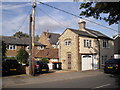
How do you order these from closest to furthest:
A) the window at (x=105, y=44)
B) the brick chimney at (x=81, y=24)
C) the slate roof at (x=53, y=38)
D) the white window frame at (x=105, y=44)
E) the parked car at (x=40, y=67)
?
the parked car at (x=40, y=67) < the white window frame at (x=105, y=44) < the window at (x=105, y=44) < the brick chimney at (x=81, y=24) < the slate roof at (x=53, y=38)

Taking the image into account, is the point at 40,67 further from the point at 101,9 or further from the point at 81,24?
the point at 81,24

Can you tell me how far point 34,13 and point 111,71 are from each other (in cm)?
1101

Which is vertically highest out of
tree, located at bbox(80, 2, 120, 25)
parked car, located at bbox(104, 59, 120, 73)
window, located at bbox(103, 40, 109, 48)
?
tree, located at bbox(80, 2, 120, 25)

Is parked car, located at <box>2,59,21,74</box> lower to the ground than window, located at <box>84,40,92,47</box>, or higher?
lower

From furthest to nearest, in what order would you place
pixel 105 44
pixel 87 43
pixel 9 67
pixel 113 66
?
pixel 105 44, pixel 87 43, pixel 113 66, pixel 9 67

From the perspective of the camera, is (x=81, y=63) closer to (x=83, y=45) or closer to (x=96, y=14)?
(x=83, y=45)

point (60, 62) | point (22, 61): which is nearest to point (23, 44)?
point (22, 61)

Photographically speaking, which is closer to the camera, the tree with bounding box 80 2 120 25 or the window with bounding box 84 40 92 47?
the tree with bounding box 80 2 120 25

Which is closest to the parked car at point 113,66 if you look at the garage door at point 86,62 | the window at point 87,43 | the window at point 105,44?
the garage door at point 86,62

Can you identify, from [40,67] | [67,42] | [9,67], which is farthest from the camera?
[67,42]

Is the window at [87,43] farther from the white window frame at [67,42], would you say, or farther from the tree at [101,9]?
the tree at [101,9]

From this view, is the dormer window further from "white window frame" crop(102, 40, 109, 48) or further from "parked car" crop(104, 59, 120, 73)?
"parked car" crop(104, 59, 120, 73)

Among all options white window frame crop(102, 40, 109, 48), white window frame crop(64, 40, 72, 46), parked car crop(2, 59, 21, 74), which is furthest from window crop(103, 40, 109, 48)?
parked car crop(2, 59, 21, 74)

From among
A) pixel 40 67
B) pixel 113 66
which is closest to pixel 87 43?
pixel 113 66
